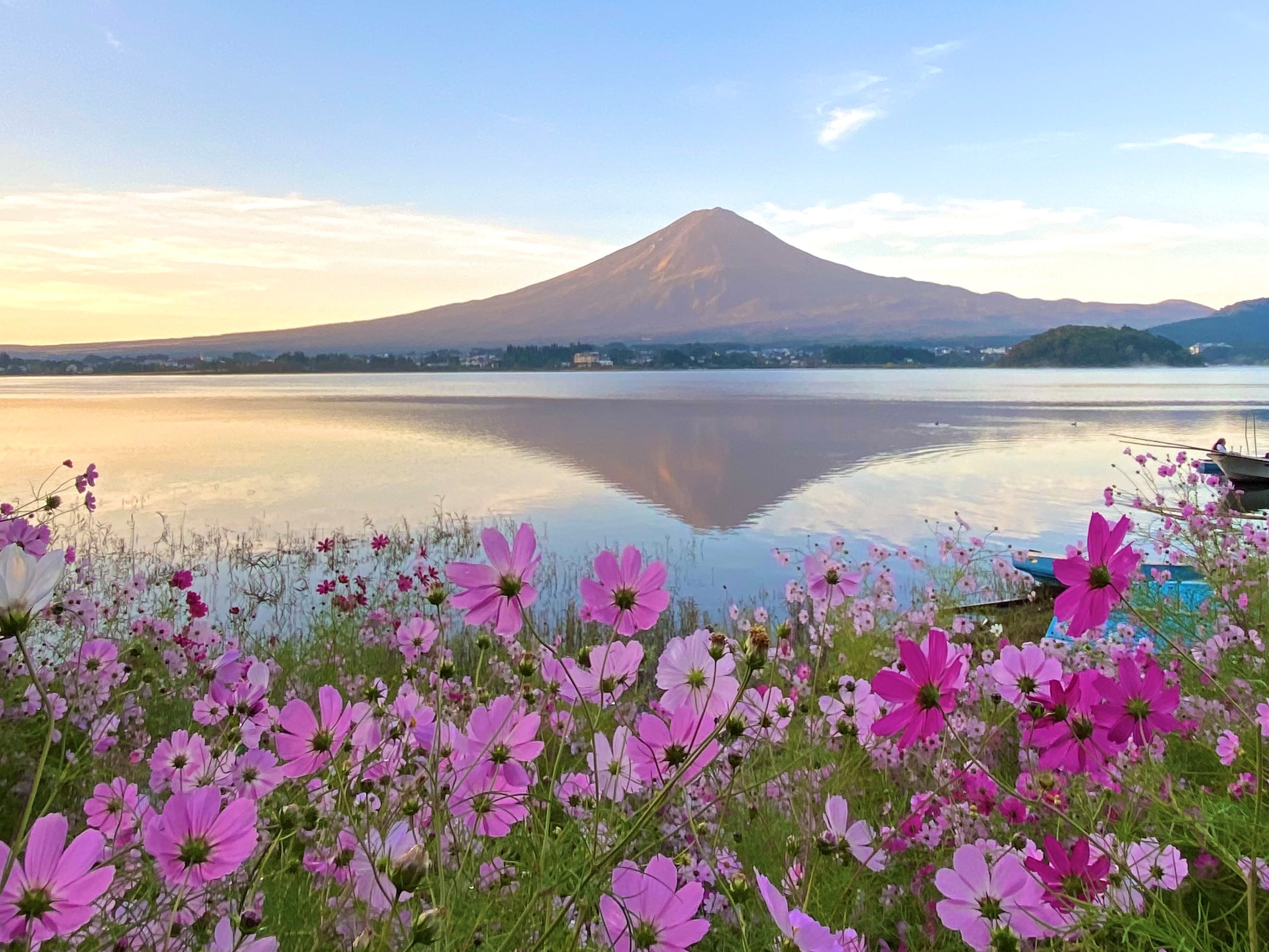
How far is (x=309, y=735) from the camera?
1.19 metres

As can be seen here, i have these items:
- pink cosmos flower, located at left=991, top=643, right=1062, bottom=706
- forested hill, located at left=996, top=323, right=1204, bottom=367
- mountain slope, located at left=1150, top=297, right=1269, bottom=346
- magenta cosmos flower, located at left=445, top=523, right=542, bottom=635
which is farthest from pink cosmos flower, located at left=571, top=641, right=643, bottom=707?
mountain slope, located at left=1150, top=297, right=1269, bottom=346

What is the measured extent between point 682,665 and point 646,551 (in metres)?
9.21

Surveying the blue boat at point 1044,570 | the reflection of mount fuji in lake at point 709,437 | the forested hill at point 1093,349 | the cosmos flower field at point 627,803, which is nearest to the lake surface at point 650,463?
the reflection of mount fuji in lake at point 709,437

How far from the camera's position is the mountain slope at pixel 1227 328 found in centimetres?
16500

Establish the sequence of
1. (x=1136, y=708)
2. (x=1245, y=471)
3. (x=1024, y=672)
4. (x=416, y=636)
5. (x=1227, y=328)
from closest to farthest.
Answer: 1. (x=1136, y=708)
2. (x=1024, y=672)
3. (x=416, y=636)
4. (x=1245, y=471)
5. (x=1227, y=328)

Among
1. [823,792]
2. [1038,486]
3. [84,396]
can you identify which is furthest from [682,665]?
[84,396]

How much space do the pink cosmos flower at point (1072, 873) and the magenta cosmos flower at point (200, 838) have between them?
0.96 m

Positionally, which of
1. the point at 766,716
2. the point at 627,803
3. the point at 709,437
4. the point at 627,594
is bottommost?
the point at 709,437

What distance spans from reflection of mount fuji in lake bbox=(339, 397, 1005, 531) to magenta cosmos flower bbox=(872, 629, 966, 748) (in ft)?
37.0

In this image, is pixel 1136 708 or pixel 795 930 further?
pixel 1136 708

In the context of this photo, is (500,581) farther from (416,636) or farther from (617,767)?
(416,636)

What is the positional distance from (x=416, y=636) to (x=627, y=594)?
844mm

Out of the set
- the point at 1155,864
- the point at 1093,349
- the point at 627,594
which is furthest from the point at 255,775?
the point at 1093,349

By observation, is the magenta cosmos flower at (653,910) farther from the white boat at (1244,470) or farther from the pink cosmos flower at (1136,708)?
the white boat at (1244,470)
